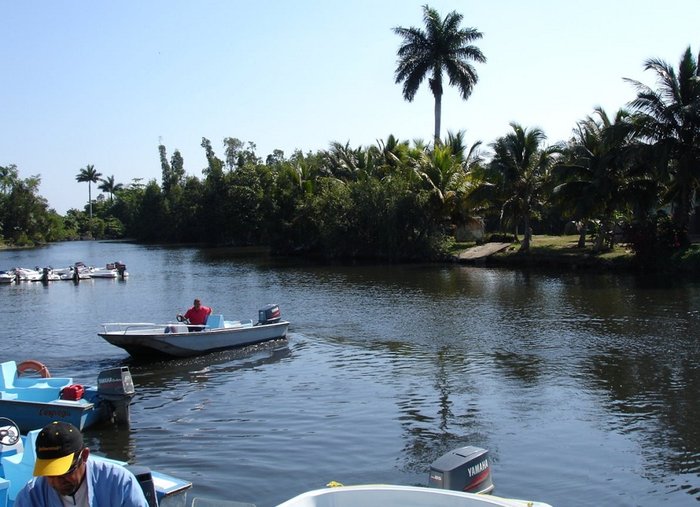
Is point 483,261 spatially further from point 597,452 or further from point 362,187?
point 597,452

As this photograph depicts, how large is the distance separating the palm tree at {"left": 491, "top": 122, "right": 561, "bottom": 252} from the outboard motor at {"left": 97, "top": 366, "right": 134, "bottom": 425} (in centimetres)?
3399

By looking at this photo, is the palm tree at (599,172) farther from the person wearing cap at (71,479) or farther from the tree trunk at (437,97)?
the person wearing cap at (71,479)

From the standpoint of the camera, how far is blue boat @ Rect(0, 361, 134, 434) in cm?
1322

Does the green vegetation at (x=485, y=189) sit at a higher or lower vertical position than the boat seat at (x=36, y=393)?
higher

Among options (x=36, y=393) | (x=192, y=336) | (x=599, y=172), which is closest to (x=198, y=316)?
(x=192, y=336)

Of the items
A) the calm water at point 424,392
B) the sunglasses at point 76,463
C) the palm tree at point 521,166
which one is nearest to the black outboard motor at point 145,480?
the sunglasses at point 76,463

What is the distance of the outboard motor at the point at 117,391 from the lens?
535 inches

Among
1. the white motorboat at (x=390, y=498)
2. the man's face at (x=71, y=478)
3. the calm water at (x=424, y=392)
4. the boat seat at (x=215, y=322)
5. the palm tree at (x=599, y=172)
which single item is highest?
the palm tree at (x=599, y=172)

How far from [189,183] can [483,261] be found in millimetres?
80021

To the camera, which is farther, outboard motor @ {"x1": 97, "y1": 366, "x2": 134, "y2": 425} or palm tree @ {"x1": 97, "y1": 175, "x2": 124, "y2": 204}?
palm tree @ {"x1": 97, "y1": 175, "x2": 124, "y2": 204}

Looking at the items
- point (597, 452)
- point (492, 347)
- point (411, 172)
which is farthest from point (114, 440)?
point (411, 172)

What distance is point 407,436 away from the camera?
12672mm

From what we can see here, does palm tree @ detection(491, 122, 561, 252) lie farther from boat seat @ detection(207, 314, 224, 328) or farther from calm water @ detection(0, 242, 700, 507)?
boat seat @ detection(207, 314, 224, 328)

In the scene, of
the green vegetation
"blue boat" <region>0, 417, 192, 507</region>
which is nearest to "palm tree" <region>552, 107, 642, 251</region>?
the green vegetation
